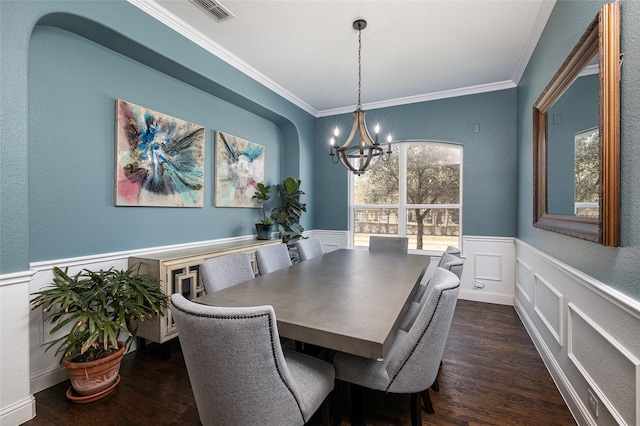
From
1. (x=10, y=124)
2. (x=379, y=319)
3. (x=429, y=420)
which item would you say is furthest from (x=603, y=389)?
(x=10, y=124)

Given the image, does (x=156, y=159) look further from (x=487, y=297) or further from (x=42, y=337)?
(x=487, y=297)

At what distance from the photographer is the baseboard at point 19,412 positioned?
160cm

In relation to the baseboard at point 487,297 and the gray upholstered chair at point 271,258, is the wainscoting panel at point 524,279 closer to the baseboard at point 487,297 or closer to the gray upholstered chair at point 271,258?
the baseboard at point 487,297

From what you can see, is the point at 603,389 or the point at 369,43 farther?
the point at 369,43

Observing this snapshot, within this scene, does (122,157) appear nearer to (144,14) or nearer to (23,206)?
(23,206)

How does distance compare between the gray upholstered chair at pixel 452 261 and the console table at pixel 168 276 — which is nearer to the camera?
the gray upholstered chair at pixel 452 261

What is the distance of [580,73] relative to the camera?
1716 millimetres

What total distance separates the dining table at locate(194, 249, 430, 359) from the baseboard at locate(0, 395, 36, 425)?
1.23 m

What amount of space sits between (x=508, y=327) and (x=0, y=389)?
13.3 ft

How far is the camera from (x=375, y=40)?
281 centimetres

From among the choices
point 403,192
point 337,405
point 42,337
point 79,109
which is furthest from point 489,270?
point 79,109

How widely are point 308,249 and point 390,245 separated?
109cm

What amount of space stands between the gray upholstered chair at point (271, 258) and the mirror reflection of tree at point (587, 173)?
7.07 feet

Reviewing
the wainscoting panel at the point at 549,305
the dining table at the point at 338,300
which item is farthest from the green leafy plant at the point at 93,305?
the wainscoting panel at the point at 549,305
